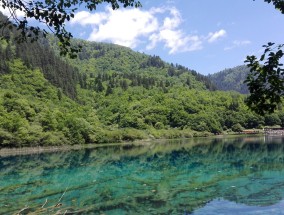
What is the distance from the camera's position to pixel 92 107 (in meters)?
146

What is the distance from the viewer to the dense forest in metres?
84.4

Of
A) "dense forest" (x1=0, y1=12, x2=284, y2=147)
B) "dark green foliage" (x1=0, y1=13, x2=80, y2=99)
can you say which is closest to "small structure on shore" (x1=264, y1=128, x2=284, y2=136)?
"dense forest" (x1=0, y1=12, x2=284, y2=147)

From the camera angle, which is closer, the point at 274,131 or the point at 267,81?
the point at 267,81

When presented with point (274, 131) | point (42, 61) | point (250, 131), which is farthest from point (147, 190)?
point (250, 131)

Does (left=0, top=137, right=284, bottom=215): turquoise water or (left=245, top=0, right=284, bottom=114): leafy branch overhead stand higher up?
(left=245, top=0, right=284, bottom=114): leafy branch overhead

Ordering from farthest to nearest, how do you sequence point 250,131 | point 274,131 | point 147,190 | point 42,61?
point 250,131, point 42,61, point 274,131, point 147,190

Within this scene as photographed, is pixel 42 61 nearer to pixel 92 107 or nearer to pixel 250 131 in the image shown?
pixel 92 107

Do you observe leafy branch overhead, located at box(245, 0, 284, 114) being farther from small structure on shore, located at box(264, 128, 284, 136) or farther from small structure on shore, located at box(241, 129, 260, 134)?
small structure on shore, located at box(241, 129, 260, 134)

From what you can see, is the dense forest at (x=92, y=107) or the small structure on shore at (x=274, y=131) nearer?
the dense forest at (x=92, y=107)

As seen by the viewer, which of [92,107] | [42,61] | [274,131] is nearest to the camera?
[274,131]

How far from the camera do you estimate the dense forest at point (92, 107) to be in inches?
3324

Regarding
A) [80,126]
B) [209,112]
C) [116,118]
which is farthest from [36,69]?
[209,112]

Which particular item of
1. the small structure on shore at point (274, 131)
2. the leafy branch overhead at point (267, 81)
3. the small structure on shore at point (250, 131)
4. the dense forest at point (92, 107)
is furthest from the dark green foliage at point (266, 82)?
the small structure on shore at point (250, 131)

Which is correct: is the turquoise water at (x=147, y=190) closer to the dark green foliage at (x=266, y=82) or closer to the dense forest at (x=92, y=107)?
the dark green foliage at (x=266, y=82)
